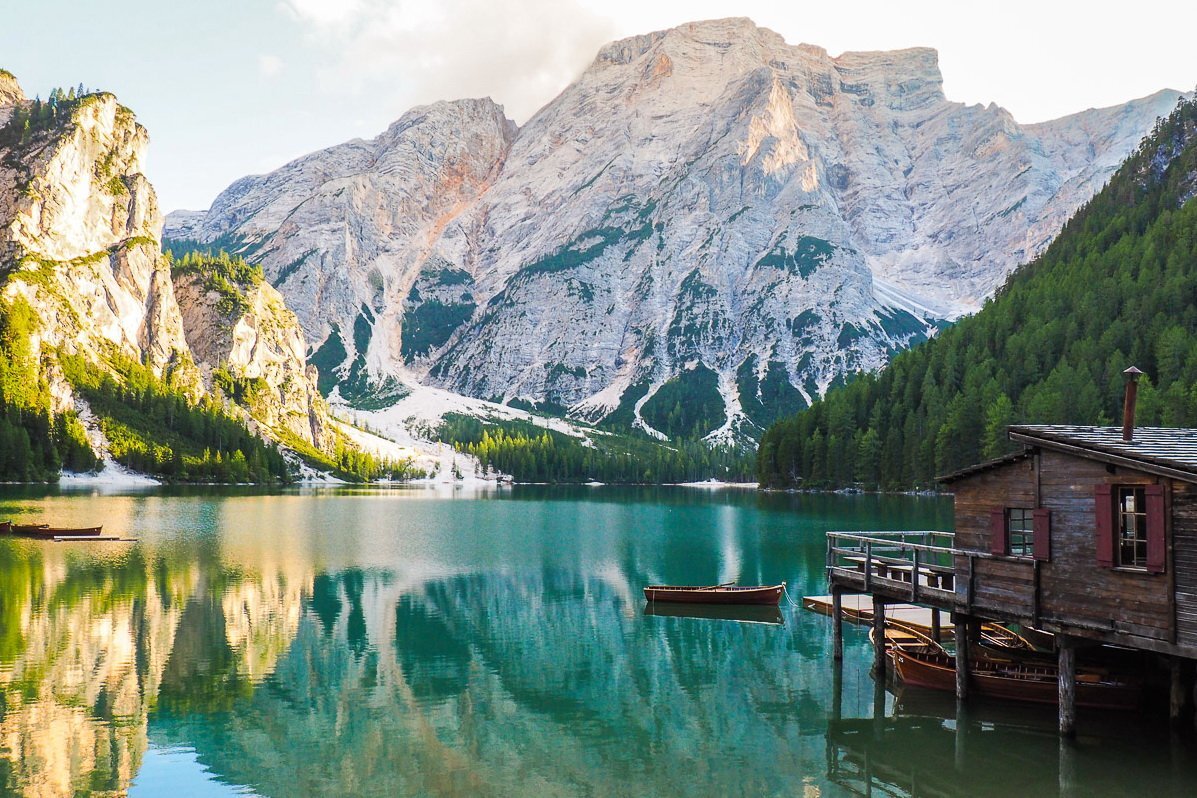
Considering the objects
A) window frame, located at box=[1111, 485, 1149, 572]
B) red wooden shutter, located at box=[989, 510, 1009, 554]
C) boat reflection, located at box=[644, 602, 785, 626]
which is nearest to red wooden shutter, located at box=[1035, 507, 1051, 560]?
red wooden shutter, located at box=[989, 510, 1009, 554]

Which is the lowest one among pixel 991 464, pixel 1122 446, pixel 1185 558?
pixel 1185 558

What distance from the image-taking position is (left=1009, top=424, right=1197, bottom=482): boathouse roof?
25.2 m

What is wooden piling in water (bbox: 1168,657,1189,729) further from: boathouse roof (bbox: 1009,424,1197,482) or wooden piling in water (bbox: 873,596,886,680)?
wooden piling in water (bbox: 873,596,886,680)

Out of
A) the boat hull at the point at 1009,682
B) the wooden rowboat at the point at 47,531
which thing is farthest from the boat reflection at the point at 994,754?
the wooden rowboat at the point at 47,531

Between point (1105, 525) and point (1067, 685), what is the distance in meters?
5.54

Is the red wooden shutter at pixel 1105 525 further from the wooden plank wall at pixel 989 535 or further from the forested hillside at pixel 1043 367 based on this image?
the forested hillside at pixel 1043 367

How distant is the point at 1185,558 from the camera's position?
2514cm

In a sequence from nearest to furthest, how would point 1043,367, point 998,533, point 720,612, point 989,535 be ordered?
point 998,533, point 989,535, point 720,612, point 1043,367

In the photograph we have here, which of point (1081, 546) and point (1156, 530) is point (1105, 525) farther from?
point (1156, 530)

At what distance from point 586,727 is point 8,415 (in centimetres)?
21256

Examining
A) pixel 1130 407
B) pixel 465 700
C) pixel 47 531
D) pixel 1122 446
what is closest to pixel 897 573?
pixel 1130 407

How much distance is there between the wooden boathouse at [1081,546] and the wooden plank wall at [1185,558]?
0.03 m

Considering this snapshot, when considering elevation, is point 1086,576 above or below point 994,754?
above

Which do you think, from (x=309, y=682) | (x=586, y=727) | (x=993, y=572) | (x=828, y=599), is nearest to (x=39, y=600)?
(x=309, y=682)
